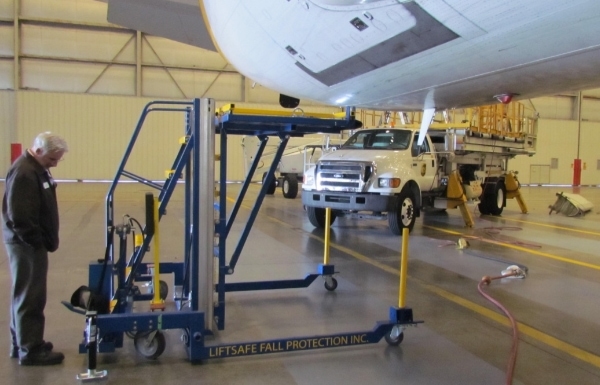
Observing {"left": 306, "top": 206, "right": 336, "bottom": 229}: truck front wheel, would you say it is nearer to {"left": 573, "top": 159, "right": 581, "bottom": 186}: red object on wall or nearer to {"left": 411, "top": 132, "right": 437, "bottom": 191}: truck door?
{"left": 411, "top": 132, "right": 437, "bottom": 191}: truck door

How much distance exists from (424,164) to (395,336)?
6533 mm

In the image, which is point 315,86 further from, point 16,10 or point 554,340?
point 16,10

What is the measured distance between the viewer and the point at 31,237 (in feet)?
10.4

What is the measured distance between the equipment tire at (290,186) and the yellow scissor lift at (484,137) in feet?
9.85

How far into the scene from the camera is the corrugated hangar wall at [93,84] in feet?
74.2

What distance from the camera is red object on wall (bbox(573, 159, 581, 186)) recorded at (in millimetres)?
30969

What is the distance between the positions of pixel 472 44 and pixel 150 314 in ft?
8.34

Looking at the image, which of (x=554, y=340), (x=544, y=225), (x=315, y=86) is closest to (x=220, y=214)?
(x=315, y=86)

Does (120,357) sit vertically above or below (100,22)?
below

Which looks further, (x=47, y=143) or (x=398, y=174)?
(x=398, y=174)

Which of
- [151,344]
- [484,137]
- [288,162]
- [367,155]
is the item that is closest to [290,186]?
[288,162]

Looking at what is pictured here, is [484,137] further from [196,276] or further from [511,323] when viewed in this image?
[196,276]

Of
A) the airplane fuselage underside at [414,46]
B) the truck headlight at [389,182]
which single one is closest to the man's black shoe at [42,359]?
the airplane fuselage underside at [414,46]

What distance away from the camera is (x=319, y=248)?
25.7 feet
